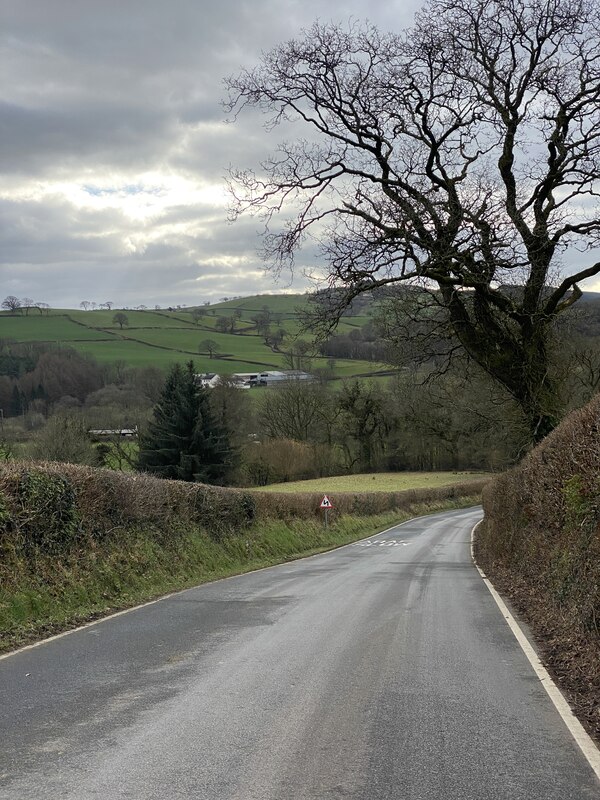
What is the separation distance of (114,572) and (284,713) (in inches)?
314

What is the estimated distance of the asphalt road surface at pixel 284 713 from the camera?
406 cm

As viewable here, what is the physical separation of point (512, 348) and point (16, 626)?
1089 cm

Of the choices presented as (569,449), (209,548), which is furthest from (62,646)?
(209,548)

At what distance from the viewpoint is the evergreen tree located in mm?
49125

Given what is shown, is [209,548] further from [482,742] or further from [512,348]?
[482,742]

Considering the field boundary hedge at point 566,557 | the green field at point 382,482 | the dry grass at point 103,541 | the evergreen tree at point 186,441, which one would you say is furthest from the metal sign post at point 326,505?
the green field at point 382,482

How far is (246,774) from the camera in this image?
4152mm

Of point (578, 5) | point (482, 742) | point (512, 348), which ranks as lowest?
point (482, 742)

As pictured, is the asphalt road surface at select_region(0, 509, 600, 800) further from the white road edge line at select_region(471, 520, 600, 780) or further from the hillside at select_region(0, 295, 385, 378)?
the hillside at select_region(0, 295, 385, 378)

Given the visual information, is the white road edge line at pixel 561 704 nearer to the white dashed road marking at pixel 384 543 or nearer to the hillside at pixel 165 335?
the white dashed road marking at pixel 384 543

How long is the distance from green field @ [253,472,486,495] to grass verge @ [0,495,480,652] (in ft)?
115

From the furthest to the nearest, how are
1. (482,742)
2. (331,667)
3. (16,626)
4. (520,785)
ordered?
(16,626) → (331,667) → (482,742) → (520,785)

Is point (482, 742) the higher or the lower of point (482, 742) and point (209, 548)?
the higher

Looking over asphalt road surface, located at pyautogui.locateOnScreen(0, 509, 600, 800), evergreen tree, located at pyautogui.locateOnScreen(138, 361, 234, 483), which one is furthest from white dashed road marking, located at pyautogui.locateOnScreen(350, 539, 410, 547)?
evergreen tree, located at pyautogui.locateOnScreen(138, 361, 234, 483)
